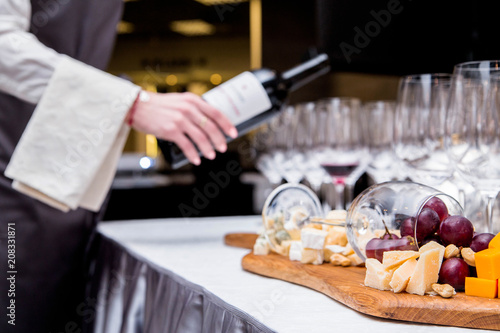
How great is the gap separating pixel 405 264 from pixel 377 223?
10 centimetres

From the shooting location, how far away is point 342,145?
115 centimetres

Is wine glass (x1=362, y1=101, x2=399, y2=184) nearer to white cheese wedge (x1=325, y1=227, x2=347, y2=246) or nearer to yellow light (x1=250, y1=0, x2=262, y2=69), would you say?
white cheese wedge (x1=325, y1=227, x2=347, y2=246)

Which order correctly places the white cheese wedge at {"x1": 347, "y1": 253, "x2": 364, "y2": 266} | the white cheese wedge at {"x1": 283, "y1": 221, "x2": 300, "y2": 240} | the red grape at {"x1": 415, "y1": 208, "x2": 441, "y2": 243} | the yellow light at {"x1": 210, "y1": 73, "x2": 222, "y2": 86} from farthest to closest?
1. the yellow light at {"x1": 210, "y1": 73, "x2": 222, "y2": 86}
2. the white cheese wedge at {"x1": 283, "y1": 221, "x2": 300, "y2": 240}
3. the white cheese wedge at {"x1": 347, "y1": 253, "x2": 364, "y2": 266}
4. the red grape at {"x1": 415, "y1": 208, "x2": 441, "y2": 243}

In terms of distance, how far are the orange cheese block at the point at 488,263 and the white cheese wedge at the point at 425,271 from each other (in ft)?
0.13

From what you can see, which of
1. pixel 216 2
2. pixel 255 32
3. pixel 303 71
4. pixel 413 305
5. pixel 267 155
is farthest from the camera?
pixel 255 32

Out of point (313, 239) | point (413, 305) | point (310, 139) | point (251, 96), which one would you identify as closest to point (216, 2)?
point (310, 139)

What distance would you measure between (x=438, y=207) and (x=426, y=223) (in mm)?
29

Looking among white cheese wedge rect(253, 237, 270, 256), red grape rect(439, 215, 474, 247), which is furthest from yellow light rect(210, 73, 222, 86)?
red grape rect(439, 215, 474, 247)

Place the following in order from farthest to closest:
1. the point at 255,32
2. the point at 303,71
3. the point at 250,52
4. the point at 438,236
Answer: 1. the point at 250,52
2. the point at 255,32
3. the point at 303,71
4. the point at 438,236

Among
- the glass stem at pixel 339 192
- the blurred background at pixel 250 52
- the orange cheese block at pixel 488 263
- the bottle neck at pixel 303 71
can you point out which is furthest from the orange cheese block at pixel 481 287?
the blurred background at pixel 250 52

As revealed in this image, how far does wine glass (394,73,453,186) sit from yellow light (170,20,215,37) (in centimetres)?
443

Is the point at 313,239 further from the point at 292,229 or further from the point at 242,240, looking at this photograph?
the point at 242,240

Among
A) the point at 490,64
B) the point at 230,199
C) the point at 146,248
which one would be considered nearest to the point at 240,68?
the point at 230,199

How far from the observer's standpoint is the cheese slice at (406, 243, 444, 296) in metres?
0.58
